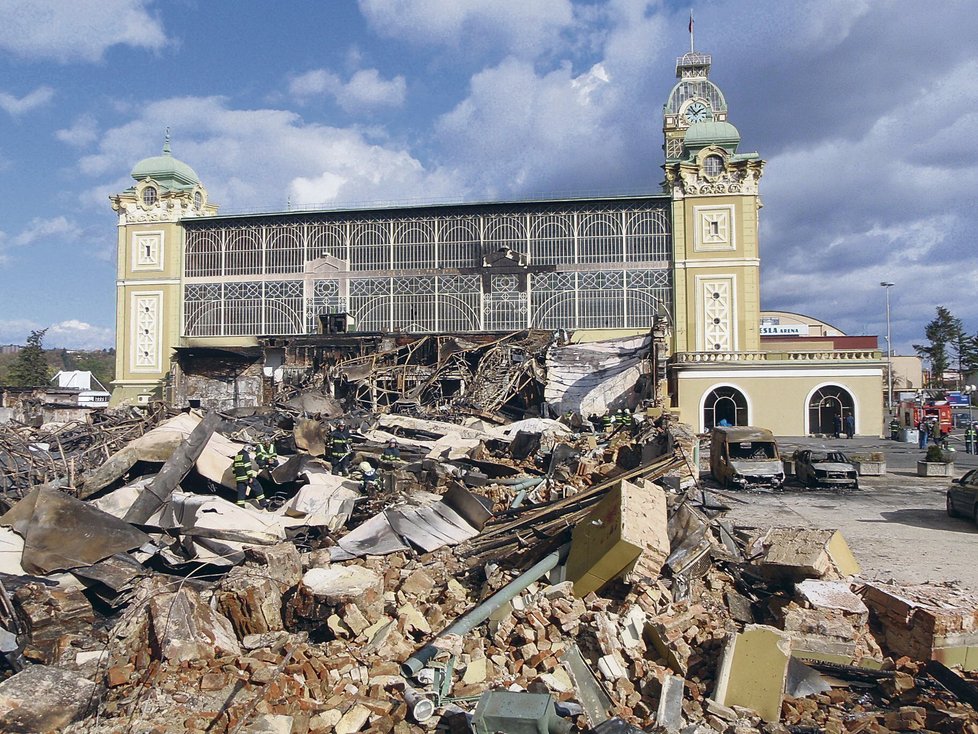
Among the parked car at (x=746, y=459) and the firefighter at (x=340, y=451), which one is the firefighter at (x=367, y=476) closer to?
the firefighter at (x=340, y=451)

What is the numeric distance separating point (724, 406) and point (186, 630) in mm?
28891

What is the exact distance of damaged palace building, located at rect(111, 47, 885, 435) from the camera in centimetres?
3134

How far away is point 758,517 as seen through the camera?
1410 cm

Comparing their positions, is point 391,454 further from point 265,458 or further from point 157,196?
point 157,196

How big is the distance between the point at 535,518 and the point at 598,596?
7.37ft

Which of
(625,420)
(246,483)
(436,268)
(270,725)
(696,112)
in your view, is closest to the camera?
(270,725)

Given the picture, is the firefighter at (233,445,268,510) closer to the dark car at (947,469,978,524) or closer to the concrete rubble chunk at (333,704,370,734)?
the concrete rubble chunk at (333,704,370,734)

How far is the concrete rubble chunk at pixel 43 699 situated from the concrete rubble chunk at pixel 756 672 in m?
5.65

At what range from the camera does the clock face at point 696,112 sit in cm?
4609

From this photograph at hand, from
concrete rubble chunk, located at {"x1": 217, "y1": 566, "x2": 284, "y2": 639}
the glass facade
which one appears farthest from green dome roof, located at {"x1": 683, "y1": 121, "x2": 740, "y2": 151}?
concrete rubble chunk, located at {"x1": 217, "y1": 566, "x2": 284, "y2": 639}

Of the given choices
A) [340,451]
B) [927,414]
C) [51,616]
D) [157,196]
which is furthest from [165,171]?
[927,414]

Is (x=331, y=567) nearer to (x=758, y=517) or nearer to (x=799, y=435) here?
(x=758, y=517)

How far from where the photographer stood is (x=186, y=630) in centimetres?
676

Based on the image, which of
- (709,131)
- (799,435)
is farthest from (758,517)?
(709,131)
